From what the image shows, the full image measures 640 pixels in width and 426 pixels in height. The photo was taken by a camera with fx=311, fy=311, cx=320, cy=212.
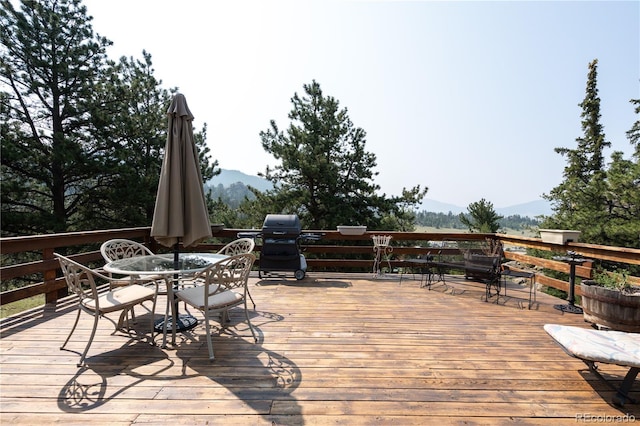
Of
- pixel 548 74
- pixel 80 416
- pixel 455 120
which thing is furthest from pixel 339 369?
pixel 455 120

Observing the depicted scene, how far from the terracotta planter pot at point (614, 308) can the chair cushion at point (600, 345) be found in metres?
0.63

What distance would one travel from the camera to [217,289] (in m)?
2.58

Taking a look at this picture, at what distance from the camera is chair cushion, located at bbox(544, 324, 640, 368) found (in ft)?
6.15

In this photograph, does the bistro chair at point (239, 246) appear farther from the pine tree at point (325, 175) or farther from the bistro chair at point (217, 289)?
the pine tree at point (325, 175)

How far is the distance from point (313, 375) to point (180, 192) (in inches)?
75.3

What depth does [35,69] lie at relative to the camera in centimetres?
863

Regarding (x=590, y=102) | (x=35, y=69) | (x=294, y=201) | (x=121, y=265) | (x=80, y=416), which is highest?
(x=590, y=102)

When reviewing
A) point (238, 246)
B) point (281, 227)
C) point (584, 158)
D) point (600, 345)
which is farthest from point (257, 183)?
point (600, 345)

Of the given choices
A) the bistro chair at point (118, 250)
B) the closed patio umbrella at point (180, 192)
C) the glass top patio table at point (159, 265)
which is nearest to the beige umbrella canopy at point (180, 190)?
the closed patio umbrella at point (180, 192)

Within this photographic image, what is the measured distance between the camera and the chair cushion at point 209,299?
95.8 inches

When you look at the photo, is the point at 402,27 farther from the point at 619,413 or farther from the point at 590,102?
the point at 590,102

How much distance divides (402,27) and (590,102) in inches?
585

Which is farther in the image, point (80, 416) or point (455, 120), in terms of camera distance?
point (455, 120)

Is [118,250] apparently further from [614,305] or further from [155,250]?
[614,305]
